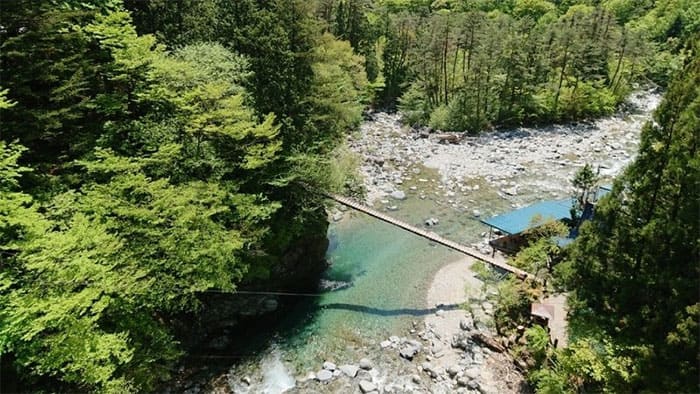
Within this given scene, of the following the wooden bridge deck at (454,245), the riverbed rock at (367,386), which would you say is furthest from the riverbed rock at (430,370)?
the wooden bridge deck at (454,245)

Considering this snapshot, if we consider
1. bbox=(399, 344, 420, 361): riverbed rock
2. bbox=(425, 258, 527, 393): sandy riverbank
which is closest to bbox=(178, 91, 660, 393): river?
bbox=(425, 258, 527, 393): sandy riverbank

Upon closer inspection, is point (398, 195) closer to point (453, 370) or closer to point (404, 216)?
point (404, 216)

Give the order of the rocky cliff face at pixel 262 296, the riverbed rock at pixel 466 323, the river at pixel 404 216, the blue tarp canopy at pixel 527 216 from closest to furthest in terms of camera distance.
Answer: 1. the rocky cliff face at pixel 262 296
2. the river at pixel 404 216
3. the riverbed rock at pixel 466 323
4. the blue tarp canopy at pixel 527 216

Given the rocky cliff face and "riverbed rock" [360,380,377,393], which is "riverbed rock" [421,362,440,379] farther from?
the rocky cliff face

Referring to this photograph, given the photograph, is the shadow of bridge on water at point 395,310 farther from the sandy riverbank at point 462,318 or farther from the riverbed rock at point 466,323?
the riverbed rock at point 466,323

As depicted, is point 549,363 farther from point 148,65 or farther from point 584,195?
point 148,65

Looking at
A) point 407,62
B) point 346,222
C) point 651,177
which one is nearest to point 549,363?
point 651,177
